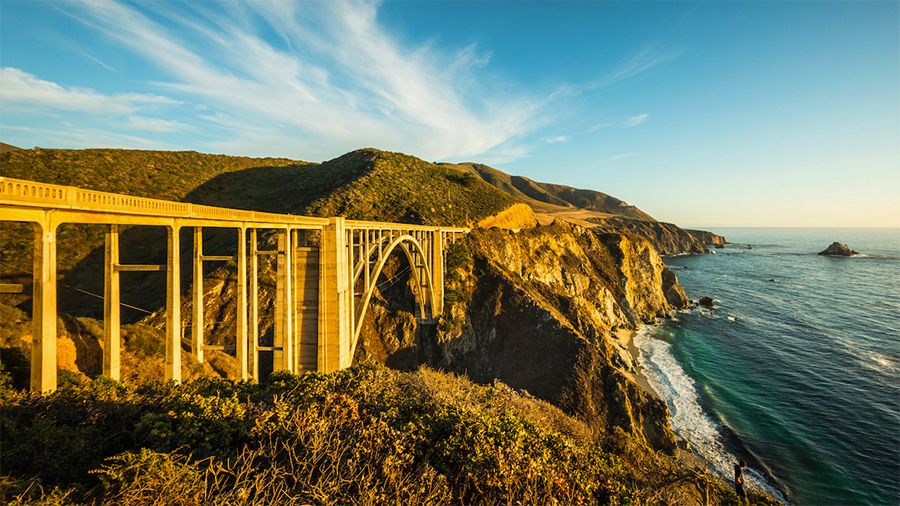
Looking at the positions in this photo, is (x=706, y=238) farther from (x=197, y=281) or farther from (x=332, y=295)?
(x=197, y=281)

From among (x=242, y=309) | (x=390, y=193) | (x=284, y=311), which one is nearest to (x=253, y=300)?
(x=242, y=309)

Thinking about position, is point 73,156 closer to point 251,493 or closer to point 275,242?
point 275,242

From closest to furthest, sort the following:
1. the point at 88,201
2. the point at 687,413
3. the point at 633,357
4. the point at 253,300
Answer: the point at 88,201
the point at 253,300
the point at 687,413
the point at 633,357

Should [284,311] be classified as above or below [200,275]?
below

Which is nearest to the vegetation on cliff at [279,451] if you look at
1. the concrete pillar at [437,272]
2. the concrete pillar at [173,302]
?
the concrete pillar at [173,302]

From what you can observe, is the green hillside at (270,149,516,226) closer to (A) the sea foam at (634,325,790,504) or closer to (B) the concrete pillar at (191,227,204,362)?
(A) the sea foam at (634,325,790,504)

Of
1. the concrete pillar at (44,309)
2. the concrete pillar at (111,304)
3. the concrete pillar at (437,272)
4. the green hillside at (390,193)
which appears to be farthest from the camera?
the green hillside at (390,193)

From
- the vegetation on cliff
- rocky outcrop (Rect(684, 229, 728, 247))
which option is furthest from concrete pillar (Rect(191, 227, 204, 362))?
rocky outcrop (Rect(684, 229, 728, 247))

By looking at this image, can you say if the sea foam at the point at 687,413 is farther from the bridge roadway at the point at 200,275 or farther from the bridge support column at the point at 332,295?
the bridge roadway at the point at 200,275
